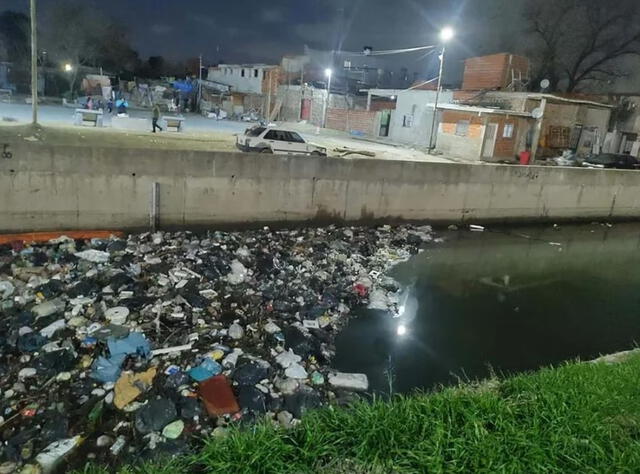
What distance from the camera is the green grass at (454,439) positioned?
323 cm

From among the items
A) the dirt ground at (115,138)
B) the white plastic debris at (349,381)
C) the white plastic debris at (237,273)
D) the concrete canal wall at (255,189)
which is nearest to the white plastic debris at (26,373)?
the white plastic debris at (349,381)

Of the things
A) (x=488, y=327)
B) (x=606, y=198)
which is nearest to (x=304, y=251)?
(x=488, y=327)

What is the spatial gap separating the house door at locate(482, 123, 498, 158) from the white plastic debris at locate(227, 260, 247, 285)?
61.2ft

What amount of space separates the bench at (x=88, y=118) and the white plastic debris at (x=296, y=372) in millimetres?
20373

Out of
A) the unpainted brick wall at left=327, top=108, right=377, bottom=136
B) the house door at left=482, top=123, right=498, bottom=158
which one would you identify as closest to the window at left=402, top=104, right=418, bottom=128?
the unpainted brick wall at left=327, top=108, right=377, bottom=136

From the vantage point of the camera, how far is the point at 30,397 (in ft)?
16.2

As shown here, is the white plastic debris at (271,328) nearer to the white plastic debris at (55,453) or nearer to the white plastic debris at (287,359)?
the white plastic debris at (287,359)

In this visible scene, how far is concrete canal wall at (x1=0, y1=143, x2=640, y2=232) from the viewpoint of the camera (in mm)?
9930

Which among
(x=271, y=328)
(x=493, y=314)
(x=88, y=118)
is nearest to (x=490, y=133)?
(x=493, y=314)

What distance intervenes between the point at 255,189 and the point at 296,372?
275 inches

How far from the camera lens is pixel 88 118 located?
22000 millimetres

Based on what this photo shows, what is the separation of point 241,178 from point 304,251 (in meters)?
2.69

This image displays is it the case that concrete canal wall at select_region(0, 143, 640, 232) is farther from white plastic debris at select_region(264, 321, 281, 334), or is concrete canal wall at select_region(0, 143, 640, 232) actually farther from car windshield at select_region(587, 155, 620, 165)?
car windshield at select_region(587, 155, 620, 165)

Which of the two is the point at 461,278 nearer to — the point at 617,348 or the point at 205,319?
the point at 617,348
